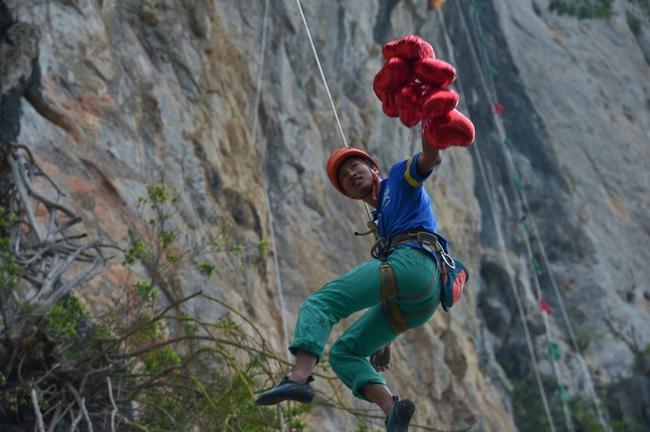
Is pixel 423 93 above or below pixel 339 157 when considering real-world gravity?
above

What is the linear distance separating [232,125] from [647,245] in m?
9.58

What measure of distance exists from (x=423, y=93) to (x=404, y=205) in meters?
0.44

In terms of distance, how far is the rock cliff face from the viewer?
8672 mm

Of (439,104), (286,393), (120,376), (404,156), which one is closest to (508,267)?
(404,156)

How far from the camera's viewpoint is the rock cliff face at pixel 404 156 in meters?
8.67

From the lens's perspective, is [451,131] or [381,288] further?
[381,288]

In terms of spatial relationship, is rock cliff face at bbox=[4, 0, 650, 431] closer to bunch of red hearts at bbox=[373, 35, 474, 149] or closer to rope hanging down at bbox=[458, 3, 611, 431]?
rope hanging down at bbox=[458, 3, 611, 431]

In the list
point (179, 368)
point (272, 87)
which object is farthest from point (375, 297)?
point (272, 87)

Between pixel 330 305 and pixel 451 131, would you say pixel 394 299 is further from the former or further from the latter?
pixel 451 131

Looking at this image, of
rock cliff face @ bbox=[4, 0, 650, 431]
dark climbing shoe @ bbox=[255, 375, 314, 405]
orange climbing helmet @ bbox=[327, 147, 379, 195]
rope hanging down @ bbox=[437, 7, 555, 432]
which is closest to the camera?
dark climbing shoe @ bbox=[255, 375, 314, 405]

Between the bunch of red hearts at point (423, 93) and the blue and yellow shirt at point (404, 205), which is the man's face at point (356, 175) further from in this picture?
the bunch of red hearts at point (423, 93)

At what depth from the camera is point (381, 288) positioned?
173 inches

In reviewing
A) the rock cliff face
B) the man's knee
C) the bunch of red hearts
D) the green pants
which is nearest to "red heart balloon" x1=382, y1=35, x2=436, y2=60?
the bunch of red hearts

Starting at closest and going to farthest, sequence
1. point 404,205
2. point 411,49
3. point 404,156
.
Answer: point 411,49 < point 404,205 < point 404,156
